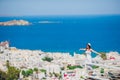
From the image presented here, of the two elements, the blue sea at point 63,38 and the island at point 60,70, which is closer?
the island at point 60,70

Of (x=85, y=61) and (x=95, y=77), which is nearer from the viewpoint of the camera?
(x=95, y=77)

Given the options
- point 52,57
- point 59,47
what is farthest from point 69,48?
point 52,57

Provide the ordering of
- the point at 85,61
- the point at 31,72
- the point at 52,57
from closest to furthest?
the point at 85,61 < the point at 31,72 < the point at 52,57

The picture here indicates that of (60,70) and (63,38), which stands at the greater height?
(63,38)

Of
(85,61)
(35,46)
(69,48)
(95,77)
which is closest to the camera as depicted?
(95,77)

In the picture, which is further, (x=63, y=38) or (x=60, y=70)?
(x=63, y=38)

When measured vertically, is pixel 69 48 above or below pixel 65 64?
above

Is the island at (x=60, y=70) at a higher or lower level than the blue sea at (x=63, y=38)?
lower

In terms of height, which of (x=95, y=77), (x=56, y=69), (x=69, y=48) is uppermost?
(x=69, y=48)

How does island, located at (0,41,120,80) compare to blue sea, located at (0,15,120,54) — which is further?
blue sea, located at (0,15,120,54)

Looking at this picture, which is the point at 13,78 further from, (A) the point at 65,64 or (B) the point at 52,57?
(B) the point at 52,57

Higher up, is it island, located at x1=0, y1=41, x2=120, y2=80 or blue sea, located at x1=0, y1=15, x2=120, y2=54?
blue sea, located at x1=0, y1=15, x2=120, y2=54
